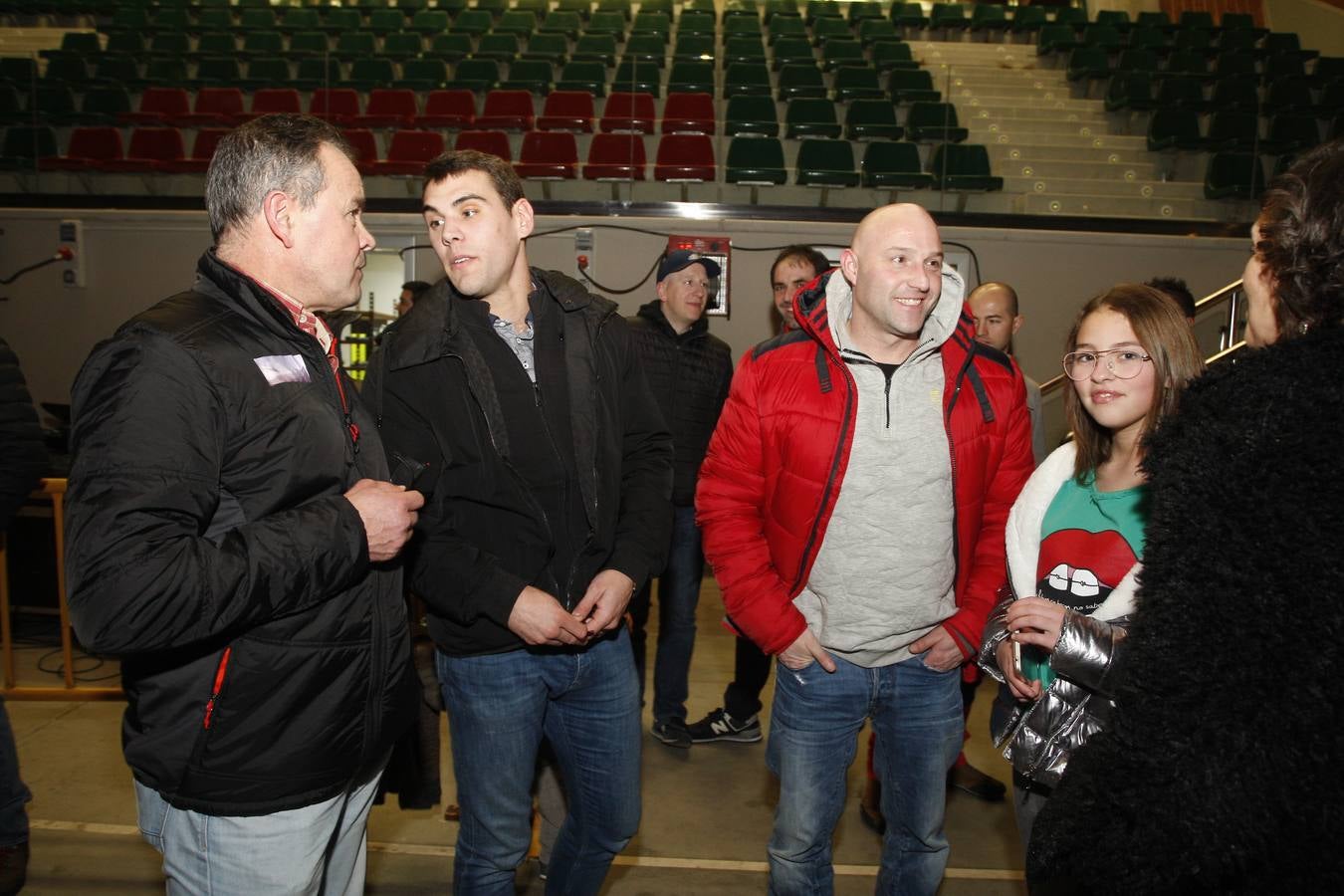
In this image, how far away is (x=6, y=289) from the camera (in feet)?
28.2

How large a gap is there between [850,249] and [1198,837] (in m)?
1.60

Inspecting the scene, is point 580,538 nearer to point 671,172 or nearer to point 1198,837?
point 1198,837

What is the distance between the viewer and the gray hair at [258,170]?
1516mm

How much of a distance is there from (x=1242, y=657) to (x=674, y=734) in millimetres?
3097

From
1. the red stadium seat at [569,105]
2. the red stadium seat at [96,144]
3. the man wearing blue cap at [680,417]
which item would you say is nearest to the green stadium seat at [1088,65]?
the red stadium seat at [569,105]

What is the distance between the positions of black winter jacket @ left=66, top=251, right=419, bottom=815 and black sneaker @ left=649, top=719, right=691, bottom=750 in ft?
7.67

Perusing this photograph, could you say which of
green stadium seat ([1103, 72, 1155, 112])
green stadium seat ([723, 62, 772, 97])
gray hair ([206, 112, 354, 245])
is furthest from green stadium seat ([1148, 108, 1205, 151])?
gray hair ([206, 112, 354, 245])

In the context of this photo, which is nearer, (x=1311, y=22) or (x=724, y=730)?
(x=724, y=730)

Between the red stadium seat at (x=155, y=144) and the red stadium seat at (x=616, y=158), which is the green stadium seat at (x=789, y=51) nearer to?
the red stadium seat at (x=616, y=158)

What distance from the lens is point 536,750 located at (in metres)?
2.09

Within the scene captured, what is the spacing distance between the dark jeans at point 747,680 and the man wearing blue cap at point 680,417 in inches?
8.6


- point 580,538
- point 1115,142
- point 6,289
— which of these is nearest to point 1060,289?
point 1115,142

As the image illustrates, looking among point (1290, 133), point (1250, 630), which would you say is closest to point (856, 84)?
point (1290, 133)

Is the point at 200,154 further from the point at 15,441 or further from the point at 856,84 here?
the point at 15,441
